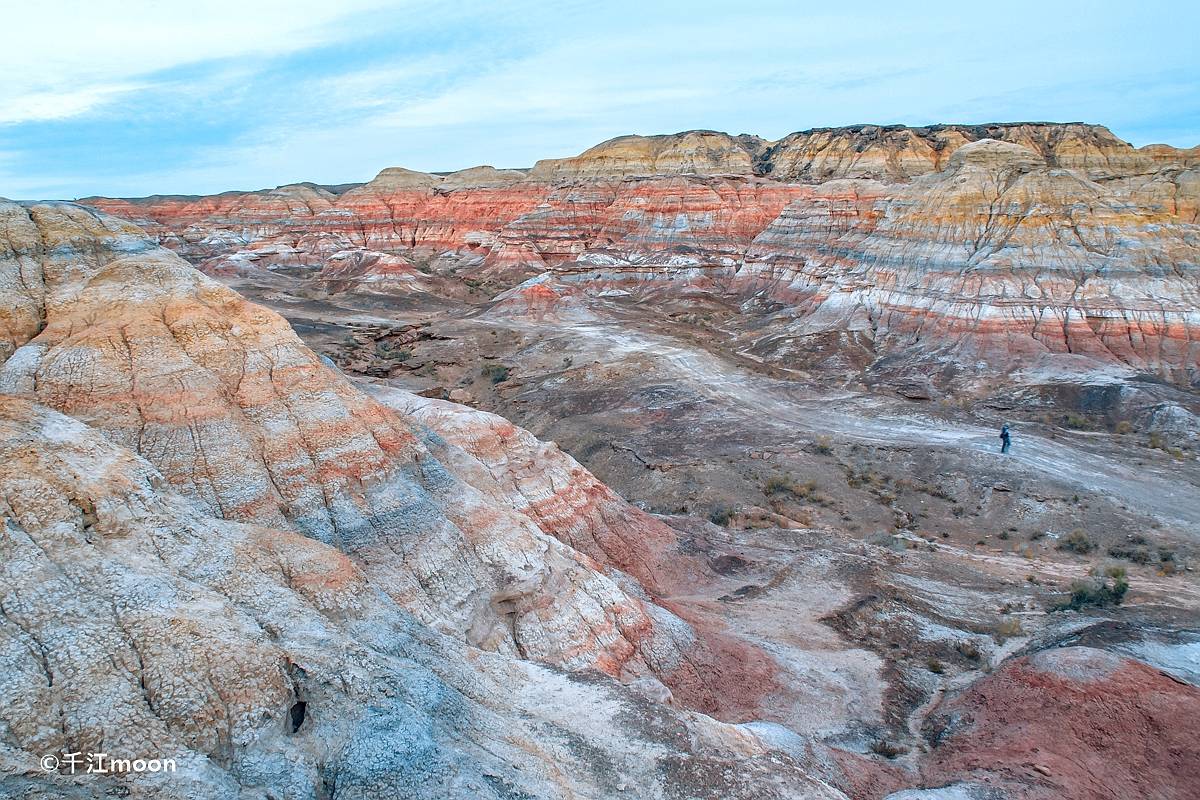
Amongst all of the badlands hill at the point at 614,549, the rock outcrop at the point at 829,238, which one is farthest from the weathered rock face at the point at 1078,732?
the rock outcrop at the point at 829,238

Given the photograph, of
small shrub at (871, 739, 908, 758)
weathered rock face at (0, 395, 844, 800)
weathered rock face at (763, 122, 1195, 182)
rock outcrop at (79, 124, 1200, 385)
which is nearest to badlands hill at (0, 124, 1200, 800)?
weathered rock face at (0, 395, 844, 800)

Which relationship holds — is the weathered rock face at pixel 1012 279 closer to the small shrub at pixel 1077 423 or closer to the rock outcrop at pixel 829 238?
the rock outcrop at pixel 829 238

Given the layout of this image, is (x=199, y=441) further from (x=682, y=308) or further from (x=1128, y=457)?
Answer: (x=682, y=308)

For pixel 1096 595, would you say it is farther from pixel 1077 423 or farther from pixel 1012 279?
pixel 1012 279

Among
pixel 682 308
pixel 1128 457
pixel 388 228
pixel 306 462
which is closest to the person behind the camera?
pixel 306 462

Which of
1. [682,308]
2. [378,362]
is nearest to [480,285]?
[682,308]

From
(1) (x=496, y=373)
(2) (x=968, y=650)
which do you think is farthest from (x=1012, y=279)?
(2) (x=968, y=650)

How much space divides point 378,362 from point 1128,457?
42.1 m

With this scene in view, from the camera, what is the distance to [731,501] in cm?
2656

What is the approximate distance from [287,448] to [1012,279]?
4383 cm

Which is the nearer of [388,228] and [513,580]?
[513,580]

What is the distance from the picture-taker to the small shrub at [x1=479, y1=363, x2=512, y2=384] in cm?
4597

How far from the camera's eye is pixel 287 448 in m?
12.5

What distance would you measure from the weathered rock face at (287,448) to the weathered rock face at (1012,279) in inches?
1356
